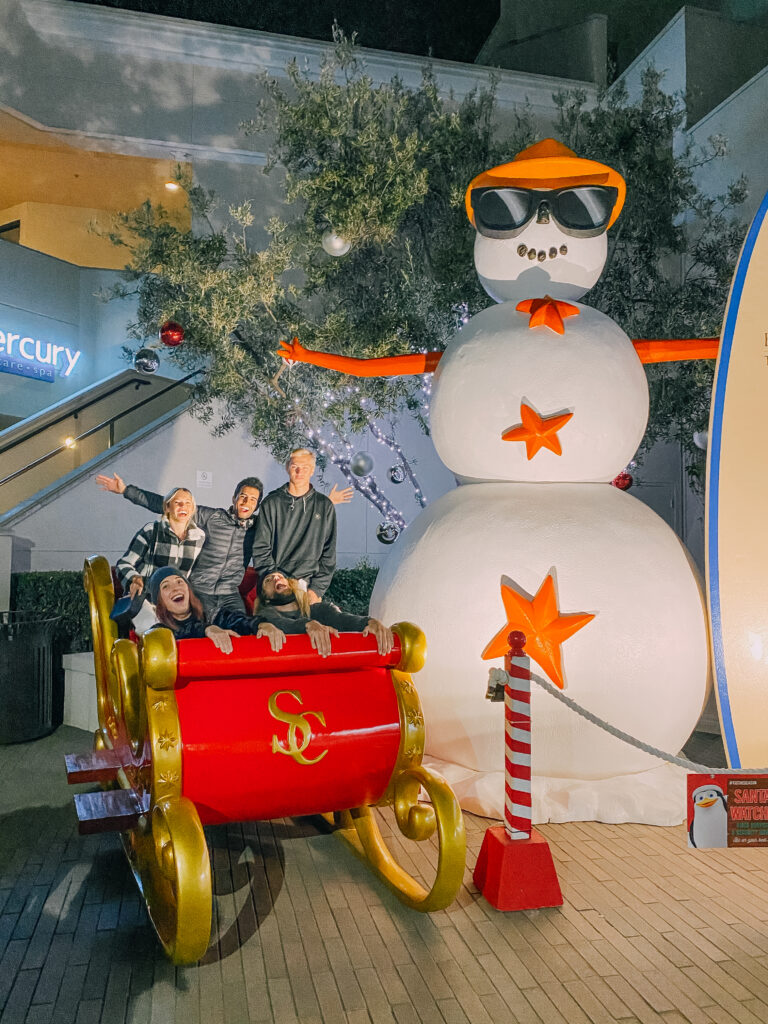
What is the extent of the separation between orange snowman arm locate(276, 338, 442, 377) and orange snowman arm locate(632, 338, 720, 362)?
1.27 m

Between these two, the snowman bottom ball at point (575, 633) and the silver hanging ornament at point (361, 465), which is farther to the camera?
the silver hanging ornament at point (361, 465)

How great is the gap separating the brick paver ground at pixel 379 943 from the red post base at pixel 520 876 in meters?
0.06

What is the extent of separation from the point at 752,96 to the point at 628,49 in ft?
12.3

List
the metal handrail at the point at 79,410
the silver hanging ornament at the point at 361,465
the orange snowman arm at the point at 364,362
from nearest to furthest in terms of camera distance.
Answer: the orange snowman arm at the point at 364,362, the silver hanging ornament at the point at 361,465, the metal handrail at the point at 79,410

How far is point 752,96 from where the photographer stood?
9.36 meters

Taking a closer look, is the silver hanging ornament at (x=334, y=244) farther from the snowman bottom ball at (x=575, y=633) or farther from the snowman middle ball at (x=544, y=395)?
the snowman bottom ball at (x=575, y=633)

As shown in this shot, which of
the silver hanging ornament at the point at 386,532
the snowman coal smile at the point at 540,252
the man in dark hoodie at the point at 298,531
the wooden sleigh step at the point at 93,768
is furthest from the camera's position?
the silver hanging ornament at the point at 386,532

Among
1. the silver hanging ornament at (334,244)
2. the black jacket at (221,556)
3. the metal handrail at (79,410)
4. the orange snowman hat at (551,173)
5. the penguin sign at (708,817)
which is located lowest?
the penguin sign at (708,817)

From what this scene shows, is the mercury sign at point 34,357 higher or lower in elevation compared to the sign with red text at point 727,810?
higher

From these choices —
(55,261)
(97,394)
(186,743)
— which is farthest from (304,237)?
(55,261)

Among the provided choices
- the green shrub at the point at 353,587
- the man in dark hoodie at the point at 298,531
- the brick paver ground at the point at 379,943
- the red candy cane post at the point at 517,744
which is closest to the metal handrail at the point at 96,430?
the green shrub at the point at 353,587

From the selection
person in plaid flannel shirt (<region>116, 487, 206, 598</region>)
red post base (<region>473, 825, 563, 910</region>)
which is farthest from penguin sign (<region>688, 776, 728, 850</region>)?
person in plaid flannel shirt (<region>116, 487, 206, 598</region>)

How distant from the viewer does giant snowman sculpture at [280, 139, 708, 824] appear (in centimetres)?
454

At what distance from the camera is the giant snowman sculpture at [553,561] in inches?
179
